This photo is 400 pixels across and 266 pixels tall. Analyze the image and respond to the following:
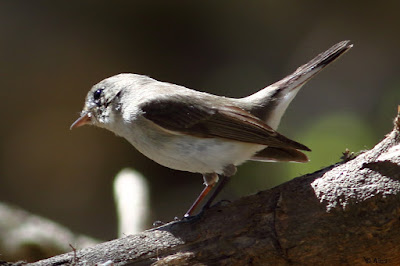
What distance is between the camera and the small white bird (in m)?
3.35

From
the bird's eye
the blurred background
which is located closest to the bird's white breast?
the bird's eye

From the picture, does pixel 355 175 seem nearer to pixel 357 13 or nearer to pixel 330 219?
pixel 330 219

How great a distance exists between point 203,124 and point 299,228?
1.01 meters

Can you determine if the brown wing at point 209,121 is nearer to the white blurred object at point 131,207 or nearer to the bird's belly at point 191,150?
the bird's belly at point 191,150

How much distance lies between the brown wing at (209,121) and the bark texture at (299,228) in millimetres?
443

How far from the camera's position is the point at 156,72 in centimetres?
639

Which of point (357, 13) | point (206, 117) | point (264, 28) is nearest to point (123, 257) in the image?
point (206, 117)

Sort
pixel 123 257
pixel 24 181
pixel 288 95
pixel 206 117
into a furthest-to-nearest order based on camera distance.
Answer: pixel 24 181 → pixel 288 95 → pixel 206 117 → pixel 123 257

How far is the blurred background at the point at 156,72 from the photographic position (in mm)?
5688

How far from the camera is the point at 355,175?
9.09 ft

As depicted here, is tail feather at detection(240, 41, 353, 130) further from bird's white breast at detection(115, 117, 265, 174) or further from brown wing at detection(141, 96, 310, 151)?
bird's white breast at detection(115, 117, 265, 174)

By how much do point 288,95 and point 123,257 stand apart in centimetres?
159

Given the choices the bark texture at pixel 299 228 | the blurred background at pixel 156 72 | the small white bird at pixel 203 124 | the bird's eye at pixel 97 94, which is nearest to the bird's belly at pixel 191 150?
the small white bird at pixel 203 124

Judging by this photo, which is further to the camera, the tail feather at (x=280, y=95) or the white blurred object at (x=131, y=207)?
the white blurred object at (x=131, y=207)
